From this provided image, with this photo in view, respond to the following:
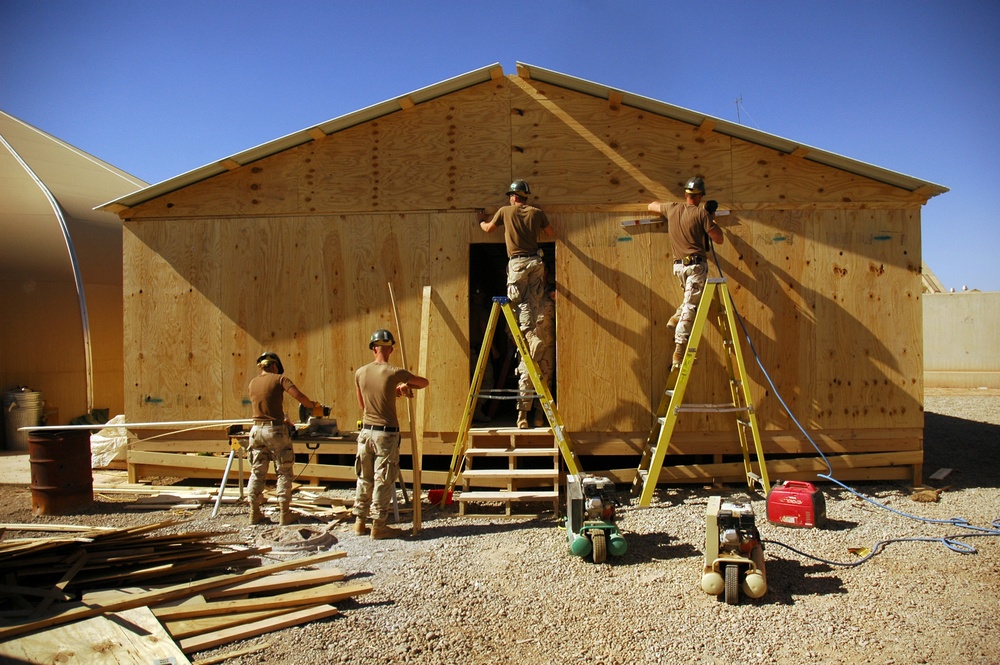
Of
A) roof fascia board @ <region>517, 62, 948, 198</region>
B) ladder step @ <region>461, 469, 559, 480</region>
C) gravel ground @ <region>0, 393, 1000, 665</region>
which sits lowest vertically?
gravel ground @ <region>0, 393, 1000, 665</region>

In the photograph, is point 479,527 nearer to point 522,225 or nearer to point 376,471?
point 376,471

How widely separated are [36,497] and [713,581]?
22.7 ft

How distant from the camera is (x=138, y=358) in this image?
8680 millimetres

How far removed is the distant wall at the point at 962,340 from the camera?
19.6m

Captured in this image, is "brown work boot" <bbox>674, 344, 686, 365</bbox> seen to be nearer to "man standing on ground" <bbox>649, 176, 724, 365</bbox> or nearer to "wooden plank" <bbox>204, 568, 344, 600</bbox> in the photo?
"man standing on ground" <bbox>649, 176, 724, 365</bbox>

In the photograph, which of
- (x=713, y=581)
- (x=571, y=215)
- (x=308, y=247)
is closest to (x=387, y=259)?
(x=308, y=247)

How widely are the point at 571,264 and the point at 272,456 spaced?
385 cm

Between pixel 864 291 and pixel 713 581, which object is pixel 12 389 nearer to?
pixel 713 581

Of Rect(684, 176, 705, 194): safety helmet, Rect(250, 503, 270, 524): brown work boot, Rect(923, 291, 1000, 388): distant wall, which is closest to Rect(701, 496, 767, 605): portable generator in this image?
Rect(684, 176, 705, 194): safety helmet

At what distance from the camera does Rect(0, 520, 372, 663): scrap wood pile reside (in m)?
4.25

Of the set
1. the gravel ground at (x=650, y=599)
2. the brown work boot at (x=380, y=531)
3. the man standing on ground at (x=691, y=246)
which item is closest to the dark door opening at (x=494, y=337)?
the man standing on ground at (x=691, y=246)

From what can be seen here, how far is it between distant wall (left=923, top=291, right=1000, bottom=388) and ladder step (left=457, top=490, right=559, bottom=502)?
17.3 metres

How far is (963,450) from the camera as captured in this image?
10.3m

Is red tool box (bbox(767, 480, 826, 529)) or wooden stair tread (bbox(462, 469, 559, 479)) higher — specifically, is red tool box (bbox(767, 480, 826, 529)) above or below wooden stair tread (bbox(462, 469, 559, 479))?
below
